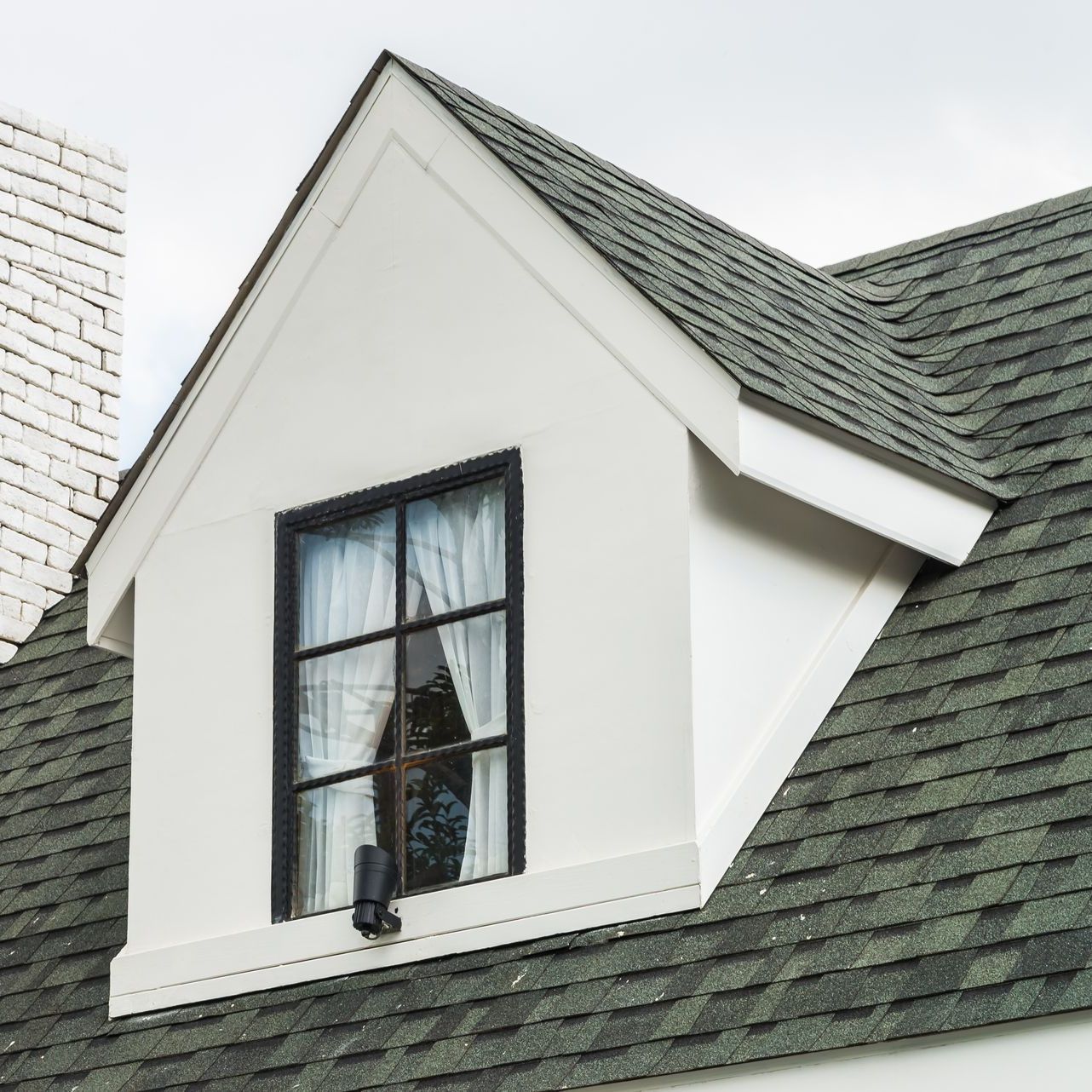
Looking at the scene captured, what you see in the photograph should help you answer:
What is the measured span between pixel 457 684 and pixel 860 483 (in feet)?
4.67

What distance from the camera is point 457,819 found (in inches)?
240

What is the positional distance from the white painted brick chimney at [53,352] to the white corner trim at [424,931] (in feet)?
10.7

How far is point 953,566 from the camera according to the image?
6.40 meters

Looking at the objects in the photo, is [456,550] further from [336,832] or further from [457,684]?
[336,832]

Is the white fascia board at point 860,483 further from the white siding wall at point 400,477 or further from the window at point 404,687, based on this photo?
the window at point 404,687

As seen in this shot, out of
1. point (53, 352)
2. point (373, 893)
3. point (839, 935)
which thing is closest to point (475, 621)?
point (373, 893)

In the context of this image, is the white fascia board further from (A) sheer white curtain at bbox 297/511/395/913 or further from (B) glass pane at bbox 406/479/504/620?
(A) sheer white curtain at bbox 297/511/395/913

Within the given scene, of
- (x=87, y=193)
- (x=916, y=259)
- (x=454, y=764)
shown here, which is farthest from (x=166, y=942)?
(x=87, y=193)

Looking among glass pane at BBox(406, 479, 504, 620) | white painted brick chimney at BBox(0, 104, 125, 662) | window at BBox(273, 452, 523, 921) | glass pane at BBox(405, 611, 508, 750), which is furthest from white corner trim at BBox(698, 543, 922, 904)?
white painted brick chimney at BBox(0, 104, 125, 662)

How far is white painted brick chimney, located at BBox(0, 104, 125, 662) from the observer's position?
9648 mm

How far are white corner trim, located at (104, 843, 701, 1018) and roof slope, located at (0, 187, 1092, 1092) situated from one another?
57mm

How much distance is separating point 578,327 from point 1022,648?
1.74 meters

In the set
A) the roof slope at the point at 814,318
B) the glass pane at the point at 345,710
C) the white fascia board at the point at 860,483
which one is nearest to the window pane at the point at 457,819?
the glass pane at the point at 345,710

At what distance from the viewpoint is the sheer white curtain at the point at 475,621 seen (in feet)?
19.8
